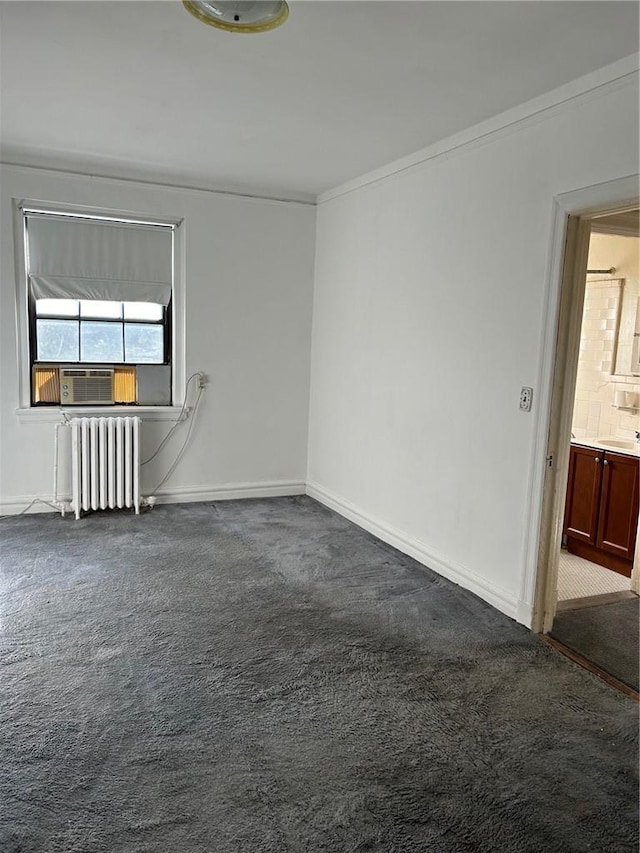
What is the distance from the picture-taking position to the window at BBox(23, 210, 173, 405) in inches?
196

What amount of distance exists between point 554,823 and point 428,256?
3218 millimetres

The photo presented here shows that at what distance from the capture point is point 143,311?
17.7 feet

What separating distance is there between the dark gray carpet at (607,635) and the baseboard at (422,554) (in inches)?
11.7

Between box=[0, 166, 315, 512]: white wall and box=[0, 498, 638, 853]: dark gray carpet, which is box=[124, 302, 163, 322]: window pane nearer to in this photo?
box=[0, 166, 315, 512]: white wall

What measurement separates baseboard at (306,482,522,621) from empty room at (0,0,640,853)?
25 millimetres

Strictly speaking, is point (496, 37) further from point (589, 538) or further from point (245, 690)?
point (589, 538)

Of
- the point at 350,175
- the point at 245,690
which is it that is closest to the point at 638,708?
the point at 245,690

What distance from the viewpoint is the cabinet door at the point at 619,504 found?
13.7 feet

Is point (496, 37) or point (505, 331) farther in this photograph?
point (505, 331)

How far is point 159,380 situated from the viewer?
5496 mm

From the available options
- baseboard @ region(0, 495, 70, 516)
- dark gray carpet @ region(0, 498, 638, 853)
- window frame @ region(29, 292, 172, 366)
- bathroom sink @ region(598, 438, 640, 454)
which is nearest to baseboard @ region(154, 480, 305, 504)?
baseboard @ region(0, 495, 70, 516)

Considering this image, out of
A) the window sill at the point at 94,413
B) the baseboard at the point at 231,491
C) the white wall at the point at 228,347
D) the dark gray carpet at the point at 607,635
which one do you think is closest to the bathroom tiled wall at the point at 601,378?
the dark gray carpet at the point at 607,635

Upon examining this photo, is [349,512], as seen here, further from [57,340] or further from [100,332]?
[57,340]

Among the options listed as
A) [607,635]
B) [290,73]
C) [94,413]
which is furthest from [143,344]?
[607,635]
